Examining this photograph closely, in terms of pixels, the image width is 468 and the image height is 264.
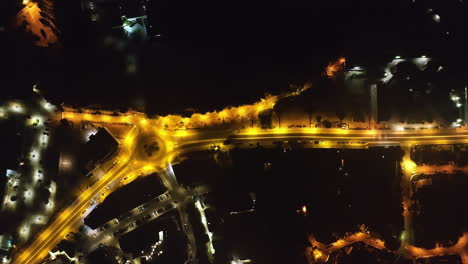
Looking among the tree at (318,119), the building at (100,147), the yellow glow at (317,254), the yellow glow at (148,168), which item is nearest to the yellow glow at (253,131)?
the tree at (318,119)

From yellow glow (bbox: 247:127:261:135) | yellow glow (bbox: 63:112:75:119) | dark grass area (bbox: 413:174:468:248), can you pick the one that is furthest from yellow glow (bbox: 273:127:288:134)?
yellow glow (bbox: 63:112:75:119)

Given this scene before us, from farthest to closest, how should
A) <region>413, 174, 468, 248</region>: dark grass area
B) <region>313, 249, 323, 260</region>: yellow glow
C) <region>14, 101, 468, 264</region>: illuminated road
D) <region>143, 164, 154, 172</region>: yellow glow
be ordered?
<region>413, 174, 468, 248</region>: dark grass area, <region>313, 249, 323, 260</region>: yellow glow, <region>143, 164, 154, 172</region>: yellow glow, <region>14, 101, 468, 264</region>: illuminated road

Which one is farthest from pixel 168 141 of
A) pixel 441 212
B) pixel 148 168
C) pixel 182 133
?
pixel 441 212

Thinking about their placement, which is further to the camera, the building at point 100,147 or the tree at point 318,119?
the tree at point 318,119

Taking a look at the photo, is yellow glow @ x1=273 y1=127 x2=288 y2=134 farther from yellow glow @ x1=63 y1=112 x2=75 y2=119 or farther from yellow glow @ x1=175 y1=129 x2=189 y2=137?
yellow glow @ x1=63 y1=112 x2=75 y2=119

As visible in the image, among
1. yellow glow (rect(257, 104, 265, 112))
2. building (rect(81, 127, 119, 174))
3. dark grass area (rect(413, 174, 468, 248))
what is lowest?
dark grass area (rect(413, 174, 468, 248))

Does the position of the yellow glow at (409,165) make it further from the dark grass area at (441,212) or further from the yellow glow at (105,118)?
the yellow glow at (105,118)

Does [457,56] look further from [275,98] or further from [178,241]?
[178,241]

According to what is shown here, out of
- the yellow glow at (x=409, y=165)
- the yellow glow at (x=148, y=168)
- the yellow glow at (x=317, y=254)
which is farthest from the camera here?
the yellow glow at (x=409, y=165)
